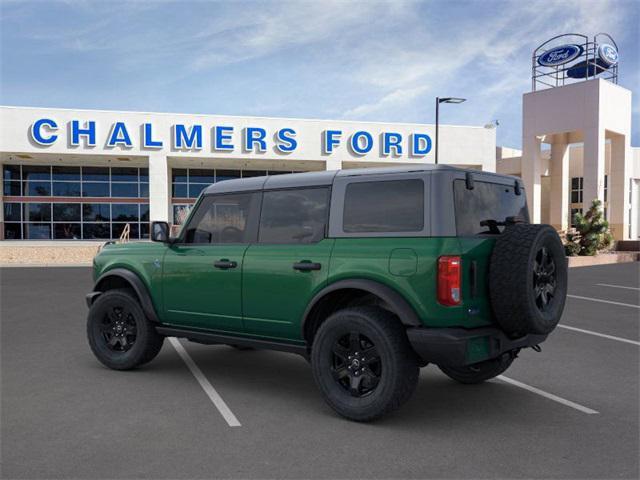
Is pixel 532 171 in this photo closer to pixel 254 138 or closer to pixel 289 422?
pixel 254 138

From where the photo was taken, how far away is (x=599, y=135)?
102 feet

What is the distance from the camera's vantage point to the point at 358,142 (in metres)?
34.1

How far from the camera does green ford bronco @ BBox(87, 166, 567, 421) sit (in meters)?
4.39

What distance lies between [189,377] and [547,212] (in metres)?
45.9

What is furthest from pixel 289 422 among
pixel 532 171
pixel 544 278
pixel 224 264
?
pixel 532 171

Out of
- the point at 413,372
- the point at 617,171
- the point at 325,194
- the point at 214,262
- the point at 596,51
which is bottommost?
the point at 413,372

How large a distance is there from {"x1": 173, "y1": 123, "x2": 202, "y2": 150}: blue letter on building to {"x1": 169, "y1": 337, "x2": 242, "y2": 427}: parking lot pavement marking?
25339mm

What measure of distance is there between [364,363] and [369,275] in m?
0.69

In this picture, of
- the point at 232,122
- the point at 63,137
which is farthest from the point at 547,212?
the point at 63,137

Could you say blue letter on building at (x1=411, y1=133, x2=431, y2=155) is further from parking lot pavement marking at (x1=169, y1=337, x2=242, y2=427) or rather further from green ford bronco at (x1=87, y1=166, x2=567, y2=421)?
green ford bronco at (x1=87, y1=166, x2=567, y2=421)

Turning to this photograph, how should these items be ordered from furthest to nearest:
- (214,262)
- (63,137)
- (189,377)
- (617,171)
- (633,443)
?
(617,171)
(63,137)
(189,377)
(214,262)
(633,443)

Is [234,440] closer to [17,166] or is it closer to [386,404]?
[386,404]

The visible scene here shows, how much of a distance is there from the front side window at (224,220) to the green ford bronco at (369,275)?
13 mm

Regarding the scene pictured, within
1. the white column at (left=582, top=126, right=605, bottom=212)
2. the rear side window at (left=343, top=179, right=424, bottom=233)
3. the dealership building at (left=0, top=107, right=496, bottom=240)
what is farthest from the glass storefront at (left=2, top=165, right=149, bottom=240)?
the rear side window at (left=343, top=179, right=424, bottom=233)
